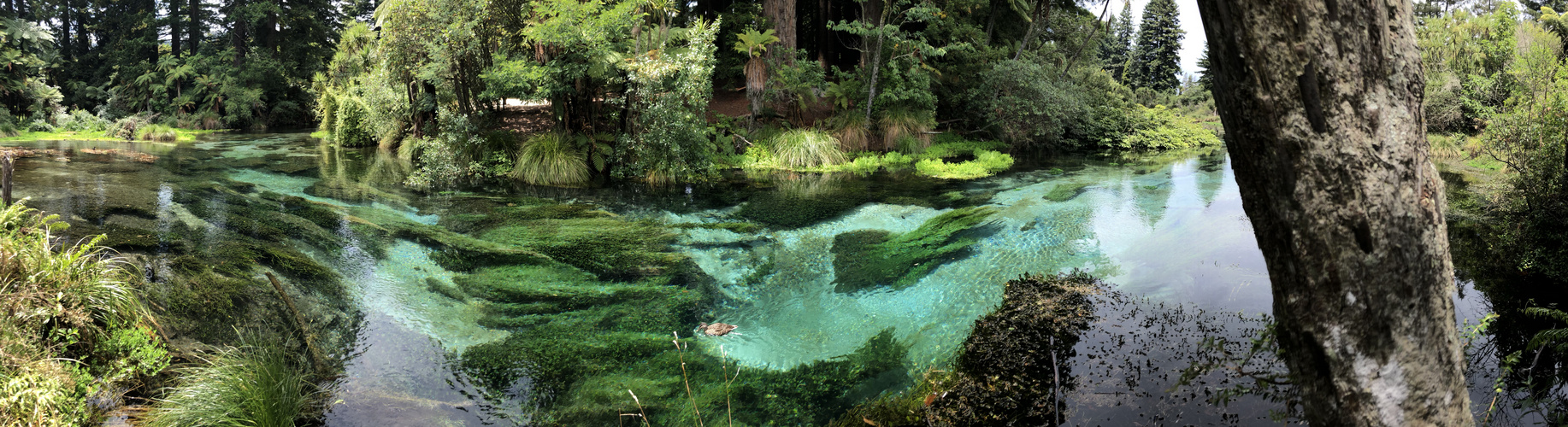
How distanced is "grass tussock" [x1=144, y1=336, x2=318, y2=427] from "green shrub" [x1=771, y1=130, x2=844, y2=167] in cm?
1022

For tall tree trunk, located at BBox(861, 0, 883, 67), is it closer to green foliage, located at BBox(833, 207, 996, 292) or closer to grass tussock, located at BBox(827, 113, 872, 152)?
grass tussock, located at BBox(827, 113, 872, 152)

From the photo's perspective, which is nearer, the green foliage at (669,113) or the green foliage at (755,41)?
the green foliage at (669,113)

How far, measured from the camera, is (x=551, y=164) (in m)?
11.7

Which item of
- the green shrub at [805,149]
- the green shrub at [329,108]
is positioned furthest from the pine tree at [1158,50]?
the green shrub at [329,108]

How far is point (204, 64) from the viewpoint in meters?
27.0

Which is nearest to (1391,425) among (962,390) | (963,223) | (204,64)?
(962,390)

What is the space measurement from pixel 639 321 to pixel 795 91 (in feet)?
33.7

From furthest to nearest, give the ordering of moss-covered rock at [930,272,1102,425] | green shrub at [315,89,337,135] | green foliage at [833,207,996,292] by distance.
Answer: green shrub at [315,89,337,135] < green foliage at [833,207,996,292] < moss-covered rock at [930,272,1102,425]

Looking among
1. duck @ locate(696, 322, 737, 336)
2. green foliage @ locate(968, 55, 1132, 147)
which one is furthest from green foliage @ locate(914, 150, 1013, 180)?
duck @ locate(696, 322, 737, 336)

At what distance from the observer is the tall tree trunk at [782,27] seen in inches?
590

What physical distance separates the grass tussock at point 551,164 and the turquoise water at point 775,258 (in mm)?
434

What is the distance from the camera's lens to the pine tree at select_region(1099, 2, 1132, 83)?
43969 mm

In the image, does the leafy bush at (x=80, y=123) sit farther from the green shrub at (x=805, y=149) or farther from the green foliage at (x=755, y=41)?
the green shrub at (x=805, y=149)

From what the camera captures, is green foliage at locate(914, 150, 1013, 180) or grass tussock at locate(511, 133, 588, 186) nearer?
grass tussock at locate(511, 133, 588, 186)
